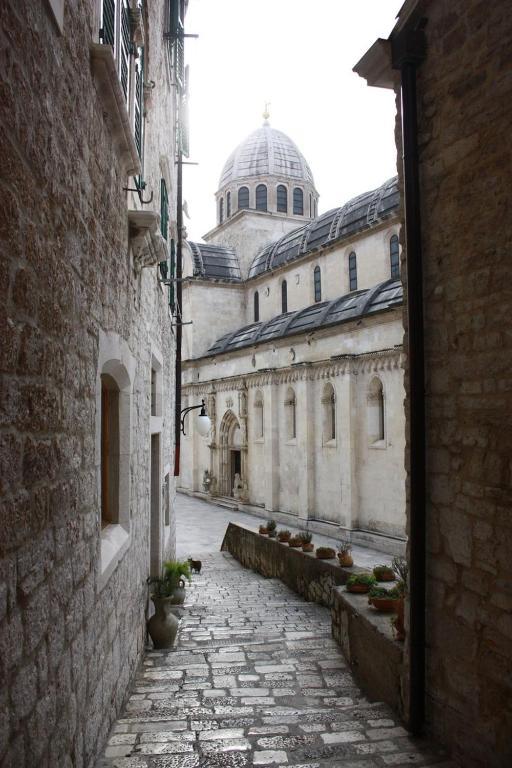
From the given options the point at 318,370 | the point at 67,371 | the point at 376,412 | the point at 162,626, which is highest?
the point at 318,370

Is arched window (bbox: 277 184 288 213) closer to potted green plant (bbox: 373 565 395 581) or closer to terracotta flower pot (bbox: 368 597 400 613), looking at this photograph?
potted green plant (bbox: 373 565 395 581)

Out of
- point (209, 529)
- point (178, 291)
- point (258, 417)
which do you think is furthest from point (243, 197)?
point (178, 291)

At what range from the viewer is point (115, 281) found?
14.7 feet

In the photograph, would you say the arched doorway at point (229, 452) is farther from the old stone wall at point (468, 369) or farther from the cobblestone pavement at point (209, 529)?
the old stone wall at point (468, 369)

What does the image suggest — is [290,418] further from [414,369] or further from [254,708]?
[414,369]

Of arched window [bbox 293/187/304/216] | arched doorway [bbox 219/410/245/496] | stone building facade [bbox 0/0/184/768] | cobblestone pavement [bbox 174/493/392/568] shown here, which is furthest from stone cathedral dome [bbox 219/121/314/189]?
stone building facade [bbox 0/0/184/768]

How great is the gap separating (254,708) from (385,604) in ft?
5.48

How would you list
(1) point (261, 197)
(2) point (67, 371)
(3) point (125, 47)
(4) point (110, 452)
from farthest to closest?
1. (1) point (261, 197)
2. (3) point (125, 47)
3. (4) point (110, 452)
4. (2) point (67, 371)

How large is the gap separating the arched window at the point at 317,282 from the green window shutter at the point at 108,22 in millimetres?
21361

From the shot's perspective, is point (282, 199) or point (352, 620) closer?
point (352, 620)

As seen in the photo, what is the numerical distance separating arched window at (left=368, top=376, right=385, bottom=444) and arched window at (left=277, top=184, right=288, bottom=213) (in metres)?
18.7

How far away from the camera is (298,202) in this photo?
33344 mm

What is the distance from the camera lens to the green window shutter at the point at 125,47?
4906mm

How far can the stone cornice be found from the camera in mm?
16312
